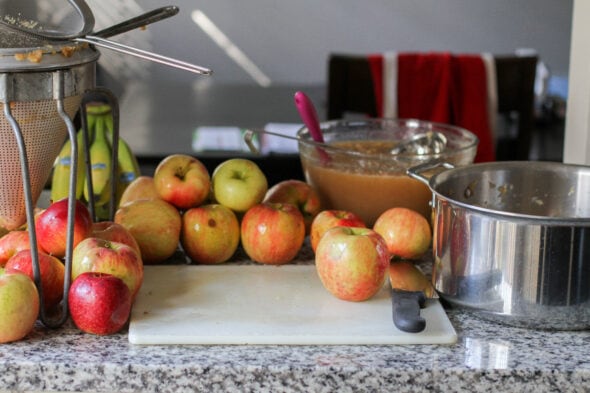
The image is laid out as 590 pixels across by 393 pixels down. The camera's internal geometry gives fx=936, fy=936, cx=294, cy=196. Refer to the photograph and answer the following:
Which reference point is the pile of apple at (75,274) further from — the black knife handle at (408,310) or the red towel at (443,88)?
the red towel at (443,88)

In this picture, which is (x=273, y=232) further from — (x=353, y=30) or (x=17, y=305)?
(x=353, y=30)

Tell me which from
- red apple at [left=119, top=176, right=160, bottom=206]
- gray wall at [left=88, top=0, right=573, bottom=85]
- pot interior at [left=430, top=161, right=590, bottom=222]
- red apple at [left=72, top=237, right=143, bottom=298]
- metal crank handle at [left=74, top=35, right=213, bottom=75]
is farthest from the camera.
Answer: gray wall at [left=88, top=0, right=573, bottom=85]

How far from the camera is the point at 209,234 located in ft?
4.34

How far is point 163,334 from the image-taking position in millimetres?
1090

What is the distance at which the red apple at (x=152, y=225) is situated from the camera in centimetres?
131

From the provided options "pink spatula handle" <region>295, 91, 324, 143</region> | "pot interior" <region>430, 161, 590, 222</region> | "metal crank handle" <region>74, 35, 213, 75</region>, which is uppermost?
"metal crank handle" <region>74, 35, 213, 75</region>

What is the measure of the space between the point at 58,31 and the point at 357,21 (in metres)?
3.00

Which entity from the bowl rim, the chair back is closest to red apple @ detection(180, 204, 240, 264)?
the bowl rim

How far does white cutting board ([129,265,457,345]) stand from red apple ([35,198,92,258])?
113 millimetres

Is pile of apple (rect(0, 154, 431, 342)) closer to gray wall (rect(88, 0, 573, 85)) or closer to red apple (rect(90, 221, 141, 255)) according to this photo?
red apple (rect(90, 221, 141, 255))

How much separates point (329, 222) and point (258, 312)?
217 millimetres

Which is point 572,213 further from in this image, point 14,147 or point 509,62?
point 509,62

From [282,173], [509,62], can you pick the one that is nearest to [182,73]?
[282,173]

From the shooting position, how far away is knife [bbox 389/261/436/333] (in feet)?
3.59
